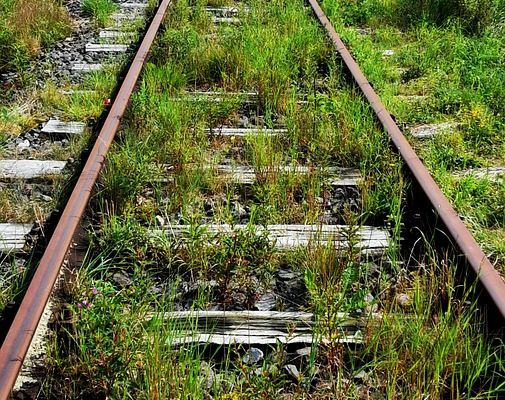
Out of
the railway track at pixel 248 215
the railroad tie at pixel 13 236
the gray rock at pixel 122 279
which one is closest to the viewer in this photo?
the railway track at pixel 248 215

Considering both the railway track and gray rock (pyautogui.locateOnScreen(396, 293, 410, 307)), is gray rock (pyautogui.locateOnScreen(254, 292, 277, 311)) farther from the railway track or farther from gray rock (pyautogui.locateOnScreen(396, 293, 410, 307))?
gray rock (pyautogui.locateOnScreen(396, 293, 410, 307))

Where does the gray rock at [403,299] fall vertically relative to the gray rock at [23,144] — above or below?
below

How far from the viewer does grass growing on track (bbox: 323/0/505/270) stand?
3.87 meters

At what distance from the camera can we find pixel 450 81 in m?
5.50

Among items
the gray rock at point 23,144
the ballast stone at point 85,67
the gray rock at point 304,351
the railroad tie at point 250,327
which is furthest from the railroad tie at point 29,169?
the gray rock at point 304,351

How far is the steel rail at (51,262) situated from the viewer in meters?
2.27

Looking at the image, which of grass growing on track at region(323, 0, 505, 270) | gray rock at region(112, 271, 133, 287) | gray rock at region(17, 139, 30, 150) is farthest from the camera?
gray rock at region(17, 139, 30, 150)

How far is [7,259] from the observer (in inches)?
126

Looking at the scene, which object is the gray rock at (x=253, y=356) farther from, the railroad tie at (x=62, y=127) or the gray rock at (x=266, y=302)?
the railroad tie at (x=62, y=127)

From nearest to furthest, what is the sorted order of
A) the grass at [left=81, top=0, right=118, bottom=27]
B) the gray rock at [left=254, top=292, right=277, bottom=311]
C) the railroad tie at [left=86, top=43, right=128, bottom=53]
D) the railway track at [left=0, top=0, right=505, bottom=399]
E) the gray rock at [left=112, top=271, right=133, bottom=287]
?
the railway track at [left=0, top=0, right=505, bottom=399] → the gray rock at [left=254, top=292, right=277, bottom=311] → the gray rock at [left=112, top=271, right=133, bottom=287] → the railroad tie at [left=86, top=43, right=128, bottom=53] → the grass at [left=81, top=0, right=118, bottom=27]

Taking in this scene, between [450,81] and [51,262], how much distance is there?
3847 mm

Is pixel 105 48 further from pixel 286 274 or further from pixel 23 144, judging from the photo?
pixel 286 274

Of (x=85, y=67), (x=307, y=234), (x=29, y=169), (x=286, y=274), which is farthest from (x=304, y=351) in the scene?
(x=85, y=67)

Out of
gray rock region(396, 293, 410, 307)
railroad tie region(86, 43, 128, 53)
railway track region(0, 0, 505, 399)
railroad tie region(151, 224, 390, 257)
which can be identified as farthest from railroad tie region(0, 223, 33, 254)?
railroad tie region(86, 43, 128, 53)
